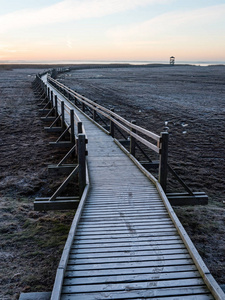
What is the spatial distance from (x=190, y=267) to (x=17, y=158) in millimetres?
Answer: 7866

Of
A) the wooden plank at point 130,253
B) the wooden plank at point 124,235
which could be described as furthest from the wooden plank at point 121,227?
the wooden plank at point 130,253

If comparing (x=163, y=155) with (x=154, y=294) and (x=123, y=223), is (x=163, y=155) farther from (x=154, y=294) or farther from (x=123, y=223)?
(x=154, y=294)

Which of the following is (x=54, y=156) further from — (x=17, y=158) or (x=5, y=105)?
(x=5, y=105)

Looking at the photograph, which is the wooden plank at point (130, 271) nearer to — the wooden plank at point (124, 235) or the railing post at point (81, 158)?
the wooden plank at point (124, 235)

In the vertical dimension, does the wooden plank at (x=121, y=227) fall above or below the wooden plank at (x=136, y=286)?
below

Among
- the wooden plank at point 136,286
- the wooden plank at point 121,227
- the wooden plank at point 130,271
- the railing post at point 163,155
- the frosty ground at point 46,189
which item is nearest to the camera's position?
the wooden plank at point 136,286

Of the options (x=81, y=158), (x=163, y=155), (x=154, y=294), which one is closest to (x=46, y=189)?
(x=81, y=158)

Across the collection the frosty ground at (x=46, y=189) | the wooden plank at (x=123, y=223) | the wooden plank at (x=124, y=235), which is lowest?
the frosty ground at (x=46, y=189)

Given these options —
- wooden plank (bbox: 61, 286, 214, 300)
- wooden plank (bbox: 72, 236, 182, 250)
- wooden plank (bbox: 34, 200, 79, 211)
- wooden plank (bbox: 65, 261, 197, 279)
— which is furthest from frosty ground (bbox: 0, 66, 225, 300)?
wooden plank (bbox: 61, 286, 214, 300)

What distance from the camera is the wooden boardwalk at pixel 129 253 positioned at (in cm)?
345

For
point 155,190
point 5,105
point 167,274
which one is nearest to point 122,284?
point 167,274

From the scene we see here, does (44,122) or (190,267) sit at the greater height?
Answer: (190,267)

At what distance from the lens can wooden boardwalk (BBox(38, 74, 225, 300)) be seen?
11.3ft

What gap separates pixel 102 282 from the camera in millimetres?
3568
